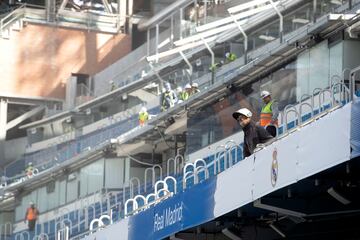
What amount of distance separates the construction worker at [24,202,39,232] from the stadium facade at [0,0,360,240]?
0.24 meters

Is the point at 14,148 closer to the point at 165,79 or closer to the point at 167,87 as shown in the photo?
the point at 165,79

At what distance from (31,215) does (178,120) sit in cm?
1162

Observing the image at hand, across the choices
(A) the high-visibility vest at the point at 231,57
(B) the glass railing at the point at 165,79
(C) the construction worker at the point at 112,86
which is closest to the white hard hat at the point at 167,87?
(B) the glass railing at the point at 165,79

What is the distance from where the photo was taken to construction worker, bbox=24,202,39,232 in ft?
150

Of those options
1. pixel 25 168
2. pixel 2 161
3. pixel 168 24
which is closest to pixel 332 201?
pixel 168 24

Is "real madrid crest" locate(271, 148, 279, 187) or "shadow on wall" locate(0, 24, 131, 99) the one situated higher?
"shadow on wall" locate(0, 24, 131, 99)

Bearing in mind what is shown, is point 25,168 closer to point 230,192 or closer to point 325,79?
point 325,79

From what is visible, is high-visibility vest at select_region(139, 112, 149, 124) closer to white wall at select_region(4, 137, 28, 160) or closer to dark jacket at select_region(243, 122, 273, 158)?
white wall at select_region(4, 137, 28, 160)

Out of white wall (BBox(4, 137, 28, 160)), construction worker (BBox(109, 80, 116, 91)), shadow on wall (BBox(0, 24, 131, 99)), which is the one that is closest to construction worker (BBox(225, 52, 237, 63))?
construction worker (BBox(109, 80, 116, 91))

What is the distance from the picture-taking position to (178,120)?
3653 centimetres

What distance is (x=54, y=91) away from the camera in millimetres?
59219

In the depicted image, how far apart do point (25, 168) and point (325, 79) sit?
29.1m

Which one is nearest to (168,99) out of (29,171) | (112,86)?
(29,171)

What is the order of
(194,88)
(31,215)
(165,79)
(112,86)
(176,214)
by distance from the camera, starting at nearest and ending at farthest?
1. (176,214)
2. (194,88)
3. (165,79)
4. (31,215)
5. (112,86)
